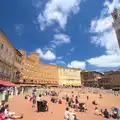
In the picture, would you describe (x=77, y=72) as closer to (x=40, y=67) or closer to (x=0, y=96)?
(x=40, y=67)

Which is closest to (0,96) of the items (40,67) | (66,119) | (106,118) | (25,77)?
(66,119)

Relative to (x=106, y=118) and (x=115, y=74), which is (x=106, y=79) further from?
(x=106, y=118)

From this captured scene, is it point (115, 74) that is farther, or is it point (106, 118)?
point (115, 74)

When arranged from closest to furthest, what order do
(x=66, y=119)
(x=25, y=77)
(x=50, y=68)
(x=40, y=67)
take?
(x=66, y=119), (x=25, y=77), (x=40, y=67), (x=50, y=68)

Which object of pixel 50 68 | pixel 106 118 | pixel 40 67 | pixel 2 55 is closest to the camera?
pixel 106 118

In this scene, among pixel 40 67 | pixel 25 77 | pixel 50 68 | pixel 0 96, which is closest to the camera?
pixel 0 96

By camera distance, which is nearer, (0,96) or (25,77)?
(0,96)

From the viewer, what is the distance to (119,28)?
79438 millimetres

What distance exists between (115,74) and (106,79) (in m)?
7.19

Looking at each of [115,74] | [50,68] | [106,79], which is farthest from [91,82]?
[50,68]

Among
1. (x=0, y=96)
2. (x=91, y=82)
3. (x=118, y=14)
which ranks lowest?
(x=0, y=96)

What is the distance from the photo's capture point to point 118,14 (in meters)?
86.6

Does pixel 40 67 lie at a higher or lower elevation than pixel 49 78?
higher

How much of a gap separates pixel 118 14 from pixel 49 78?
56.6m
